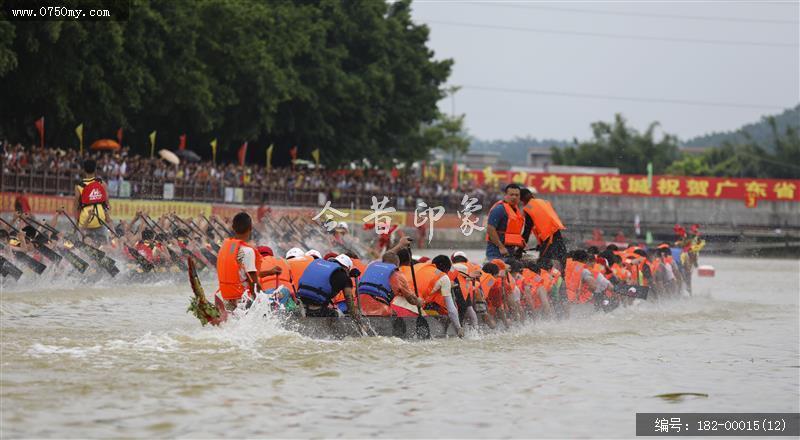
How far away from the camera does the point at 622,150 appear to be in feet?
363

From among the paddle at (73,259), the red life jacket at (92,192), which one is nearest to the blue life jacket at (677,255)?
the red life jacket at (92,192)

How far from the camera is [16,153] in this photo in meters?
31.0

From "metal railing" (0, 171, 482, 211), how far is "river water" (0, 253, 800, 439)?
43.6 ft

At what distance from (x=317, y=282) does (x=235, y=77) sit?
32262mm

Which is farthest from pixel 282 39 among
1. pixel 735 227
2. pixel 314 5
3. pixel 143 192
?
pixel 735 227

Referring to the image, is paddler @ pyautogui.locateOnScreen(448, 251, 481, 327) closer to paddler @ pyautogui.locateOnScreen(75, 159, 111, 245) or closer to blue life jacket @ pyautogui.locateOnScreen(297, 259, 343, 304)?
blue life jacket @ pyautogui.locateOnScreen(297, 259, 343, 304)

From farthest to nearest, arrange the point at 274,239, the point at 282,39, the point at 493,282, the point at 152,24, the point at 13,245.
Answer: the point at 282,39, the point at 152,24, the point at 274,239, the point at 13,245, the point at 493,282

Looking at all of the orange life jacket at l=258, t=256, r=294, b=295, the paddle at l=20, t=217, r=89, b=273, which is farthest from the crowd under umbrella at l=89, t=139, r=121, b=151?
the orange life jacket at l=258, t=256, r=294, b=295

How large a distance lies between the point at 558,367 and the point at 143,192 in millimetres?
23136

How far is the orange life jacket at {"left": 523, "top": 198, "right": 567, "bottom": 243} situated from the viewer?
683 inches

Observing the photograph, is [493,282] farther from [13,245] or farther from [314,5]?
[314,5]

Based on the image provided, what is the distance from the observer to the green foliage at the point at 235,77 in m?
34.5

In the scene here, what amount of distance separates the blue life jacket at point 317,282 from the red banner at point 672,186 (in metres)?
54.7

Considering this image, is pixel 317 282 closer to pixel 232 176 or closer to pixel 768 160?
pixel 232 176
